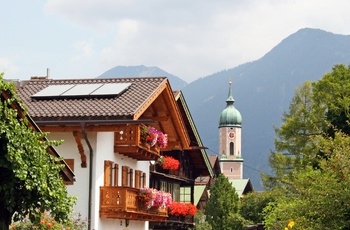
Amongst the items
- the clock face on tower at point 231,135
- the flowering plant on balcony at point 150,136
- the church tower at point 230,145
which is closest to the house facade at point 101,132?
the flowering plant on balcony at point 150,136

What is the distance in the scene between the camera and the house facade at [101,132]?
28.6 m

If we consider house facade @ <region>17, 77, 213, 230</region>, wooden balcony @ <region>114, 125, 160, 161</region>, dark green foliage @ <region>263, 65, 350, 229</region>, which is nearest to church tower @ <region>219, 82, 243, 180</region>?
dark green foliage @ <region>263, 65, 350, 229</region>

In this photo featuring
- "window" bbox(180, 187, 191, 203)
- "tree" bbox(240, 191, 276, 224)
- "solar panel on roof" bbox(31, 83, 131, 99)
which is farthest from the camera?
"tree" bbox(240, 191, 276, 224)

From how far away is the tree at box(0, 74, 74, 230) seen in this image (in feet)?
46.7

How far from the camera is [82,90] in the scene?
3197cm

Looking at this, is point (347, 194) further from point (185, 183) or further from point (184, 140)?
point (185, 183)

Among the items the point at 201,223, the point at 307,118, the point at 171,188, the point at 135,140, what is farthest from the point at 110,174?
the point at 201,223

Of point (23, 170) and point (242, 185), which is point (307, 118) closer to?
point (23, 170)

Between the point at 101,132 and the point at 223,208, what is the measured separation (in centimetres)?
3931

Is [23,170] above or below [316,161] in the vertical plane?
below

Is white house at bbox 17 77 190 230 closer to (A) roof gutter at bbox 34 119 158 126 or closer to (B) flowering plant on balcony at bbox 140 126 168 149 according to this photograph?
(A) roof gutter at bbox 34 119 158 126

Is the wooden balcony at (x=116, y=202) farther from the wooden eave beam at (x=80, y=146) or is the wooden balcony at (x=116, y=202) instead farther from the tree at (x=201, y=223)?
the tree at (x=201, y=223)

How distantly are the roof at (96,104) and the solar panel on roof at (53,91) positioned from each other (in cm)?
24

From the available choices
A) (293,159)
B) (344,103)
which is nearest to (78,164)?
(344,103)
